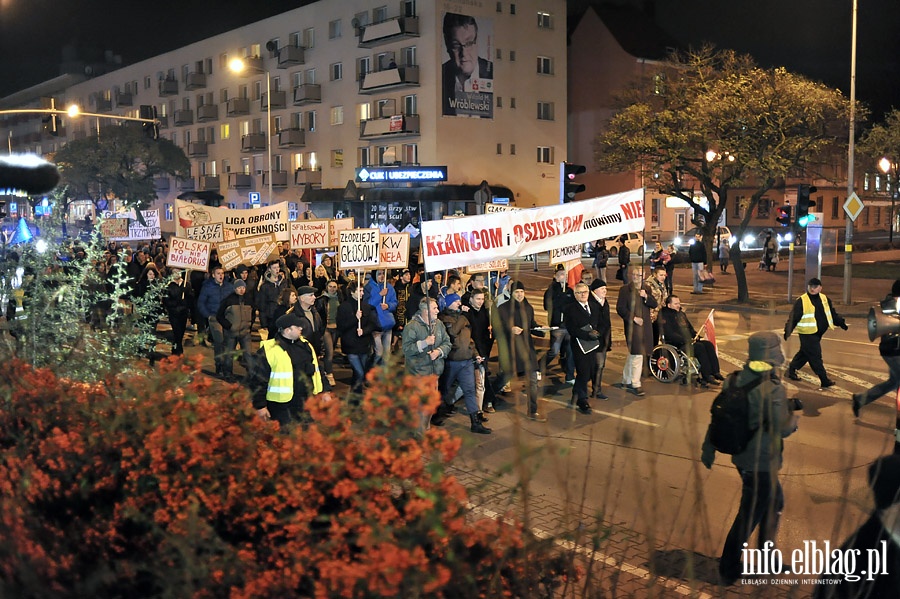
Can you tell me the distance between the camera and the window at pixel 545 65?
52875mm

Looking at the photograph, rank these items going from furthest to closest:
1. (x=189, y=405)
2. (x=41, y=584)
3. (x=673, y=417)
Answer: (x=673, y=417), (x=189, y=405), (x=41, y=584)

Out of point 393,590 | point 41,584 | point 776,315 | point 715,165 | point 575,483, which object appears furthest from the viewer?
point 715,165

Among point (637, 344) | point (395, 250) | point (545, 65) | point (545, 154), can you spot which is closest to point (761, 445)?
point (637, 344)

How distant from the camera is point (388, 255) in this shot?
14.9 m

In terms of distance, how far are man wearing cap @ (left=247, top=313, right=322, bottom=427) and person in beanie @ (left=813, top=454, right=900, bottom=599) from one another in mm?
4709

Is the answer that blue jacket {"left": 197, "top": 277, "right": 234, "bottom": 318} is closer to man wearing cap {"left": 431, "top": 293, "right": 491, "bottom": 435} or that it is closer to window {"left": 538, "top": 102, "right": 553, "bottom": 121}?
man wearing cap {"left": 431, "top": 293, "right": 491, "bottom": 435}

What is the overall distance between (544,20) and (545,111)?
549cm

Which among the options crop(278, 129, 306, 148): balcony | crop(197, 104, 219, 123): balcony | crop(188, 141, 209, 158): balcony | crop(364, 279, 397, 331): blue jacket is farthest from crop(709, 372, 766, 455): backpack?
crop(188, 141, 209, 158): balcony

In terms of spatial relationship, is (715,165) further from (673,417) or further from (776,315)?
(673,417)

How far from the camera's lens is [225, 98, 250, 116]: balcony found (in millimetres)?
61750

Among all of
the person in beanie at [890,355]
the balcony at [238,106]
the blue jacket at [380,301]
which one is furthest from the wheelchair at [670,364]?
the balcony at [238,106]

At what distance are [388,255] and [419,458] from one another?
1152cm

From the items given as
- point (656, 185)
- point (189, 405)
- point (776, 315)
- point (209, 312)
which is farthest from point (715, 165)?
point (189, 405)

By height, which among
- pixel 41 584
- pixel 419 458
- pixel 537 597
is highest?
pixel 419 458
